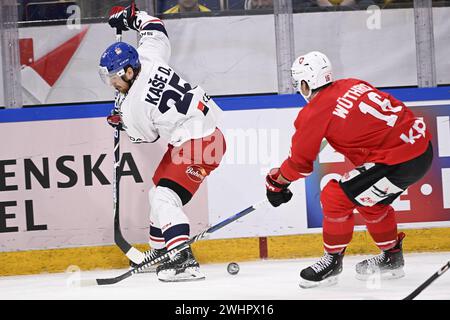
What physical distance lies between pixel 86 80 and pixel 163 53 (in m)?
0.63

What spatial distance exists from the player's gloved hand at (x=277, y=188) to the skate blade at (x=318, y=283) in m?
0.36

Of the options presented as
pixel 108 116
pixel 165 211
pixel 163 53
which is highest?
pixel 163 53

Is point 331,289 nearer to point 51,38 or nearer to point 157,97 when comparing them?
point 157,97

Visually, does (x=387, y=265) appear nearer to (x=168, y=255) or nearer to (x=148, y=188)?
(x=168, y=255)

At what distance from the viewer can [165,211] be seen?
462 centimetres

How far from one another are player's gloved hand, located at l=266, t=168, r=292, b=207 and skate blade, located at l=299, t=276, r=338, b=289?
1.20 feet

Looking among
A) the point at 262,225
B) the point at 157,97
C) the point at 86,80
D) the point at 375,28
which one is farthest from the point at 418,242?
the point at 86,80

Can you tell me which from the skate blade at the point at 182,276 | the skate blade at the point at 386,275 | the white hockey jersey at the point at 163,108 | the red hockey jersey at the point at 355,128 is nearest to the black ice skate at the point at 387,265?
the skate blade at the point at 386,275

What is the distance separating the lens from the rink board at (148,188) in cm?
527

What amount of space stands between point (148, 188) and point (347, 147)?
1.46m

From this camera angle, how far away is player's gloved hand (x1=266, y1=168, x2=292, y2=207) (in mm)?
4234

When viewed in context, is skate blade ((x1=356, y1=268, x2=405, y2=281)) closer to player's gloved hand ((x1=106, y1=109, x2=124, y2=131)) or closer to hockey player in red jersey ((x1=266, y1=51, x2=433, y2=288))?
hockey player in red jersey ((x1=266, y1=51, x2=433, y2=288))

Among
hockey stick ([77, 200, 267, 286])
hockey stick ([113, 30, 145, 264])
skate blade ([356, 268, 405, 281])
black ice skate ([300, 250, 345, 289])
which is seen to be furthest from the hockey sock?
hockey stick ([113, 30, 145, 264])

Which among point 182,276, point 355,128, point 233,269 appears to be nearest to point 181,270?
point 182,276
